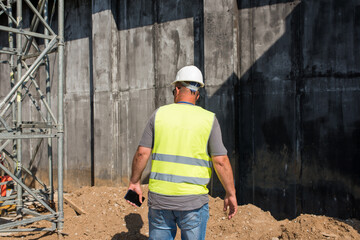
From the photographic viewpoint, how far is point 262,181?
21.0 feet

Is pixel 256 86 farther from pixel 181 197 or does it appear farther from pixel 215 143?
pixel 181 197

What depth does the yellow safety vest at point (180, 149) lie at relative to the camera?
8.99 feet

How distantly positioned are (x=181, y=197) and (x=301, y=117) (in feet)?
13.8

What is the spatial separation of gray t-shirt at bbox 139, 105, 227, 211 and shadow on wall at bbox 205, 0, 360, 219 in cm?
365

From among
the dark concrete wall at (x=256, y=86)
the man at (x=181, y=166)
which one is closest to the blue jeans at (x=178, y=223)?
the man at (x=181, y=166)

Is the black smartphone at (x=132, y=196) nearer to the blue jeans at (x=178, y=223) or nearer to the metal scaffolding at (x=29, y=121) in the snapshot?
the blue jeans at (x=178, y=223)

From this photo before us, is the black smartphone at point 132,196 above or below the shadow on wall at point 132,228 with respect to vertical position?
above

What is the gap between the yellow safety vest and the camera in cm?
274

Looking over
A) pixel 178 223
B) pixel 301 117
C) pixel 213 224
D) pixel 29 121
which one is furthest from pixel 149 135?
pixel 29 121

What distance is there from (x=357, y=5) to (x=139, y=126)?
5.30m

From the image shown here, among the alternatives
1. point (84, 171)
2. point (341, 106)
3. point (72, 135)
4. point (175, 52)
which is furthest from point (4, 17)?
point (341, 106)

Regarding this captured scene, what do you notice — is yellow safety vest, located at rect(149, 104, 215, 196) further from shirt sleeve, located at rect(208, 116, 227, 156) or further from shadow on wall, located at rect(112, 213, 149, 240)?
shadow on wall, located at rect(112, 213, 149, 240)

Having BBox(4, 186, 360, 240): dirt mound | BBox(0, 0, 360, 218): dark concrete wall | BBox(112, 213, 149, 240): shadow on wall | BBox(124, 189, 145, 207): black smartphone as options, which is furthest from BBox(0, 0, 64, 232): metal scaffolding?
BBox(124, 189, 145, 207): black smartphone

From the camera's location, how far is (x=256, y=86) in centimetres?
652
